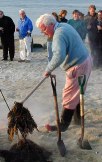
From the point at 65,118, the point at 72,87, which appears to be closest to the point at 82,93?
the point at 72,87

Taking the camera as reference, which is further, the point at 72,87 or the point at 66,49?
the point at 72,87

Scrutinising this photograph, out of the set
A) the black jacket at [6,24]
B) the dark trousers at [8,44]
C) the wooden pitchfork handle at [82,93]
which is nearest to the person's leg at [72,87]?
the wooden pitchfork handle at [82,93]

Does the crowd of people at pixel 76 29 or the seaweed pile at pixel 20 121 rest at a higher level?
the seaweed pile at pixel 20 121

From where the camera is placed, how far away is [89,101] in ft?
28.2

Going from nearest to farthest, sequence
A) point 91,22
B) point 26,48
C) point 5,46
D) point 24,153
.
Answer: point 24,153 < point 91,22 < point 26,48 < point 5,46

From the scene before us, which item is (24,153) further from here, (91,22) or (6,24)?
(6,24)

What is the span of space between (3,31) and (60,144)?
26.3 ft

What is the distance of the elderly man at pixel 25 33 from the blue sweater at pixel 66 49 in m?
7.05

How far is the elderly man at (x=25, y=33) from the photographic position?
1324cm

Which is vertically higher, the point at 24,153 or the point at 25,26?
the point at 24,153

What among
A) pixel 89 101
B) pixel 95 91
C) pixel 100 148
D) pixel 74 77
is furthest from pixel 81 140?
pixel 95 91

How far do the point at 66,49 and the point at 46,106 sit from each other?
8.15 ft

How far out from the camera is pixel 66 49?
615 cm

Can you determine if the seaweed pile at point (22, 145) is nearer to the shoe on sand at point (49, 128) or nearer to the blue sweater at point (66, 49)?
the blue sweater at point (66, 49)
